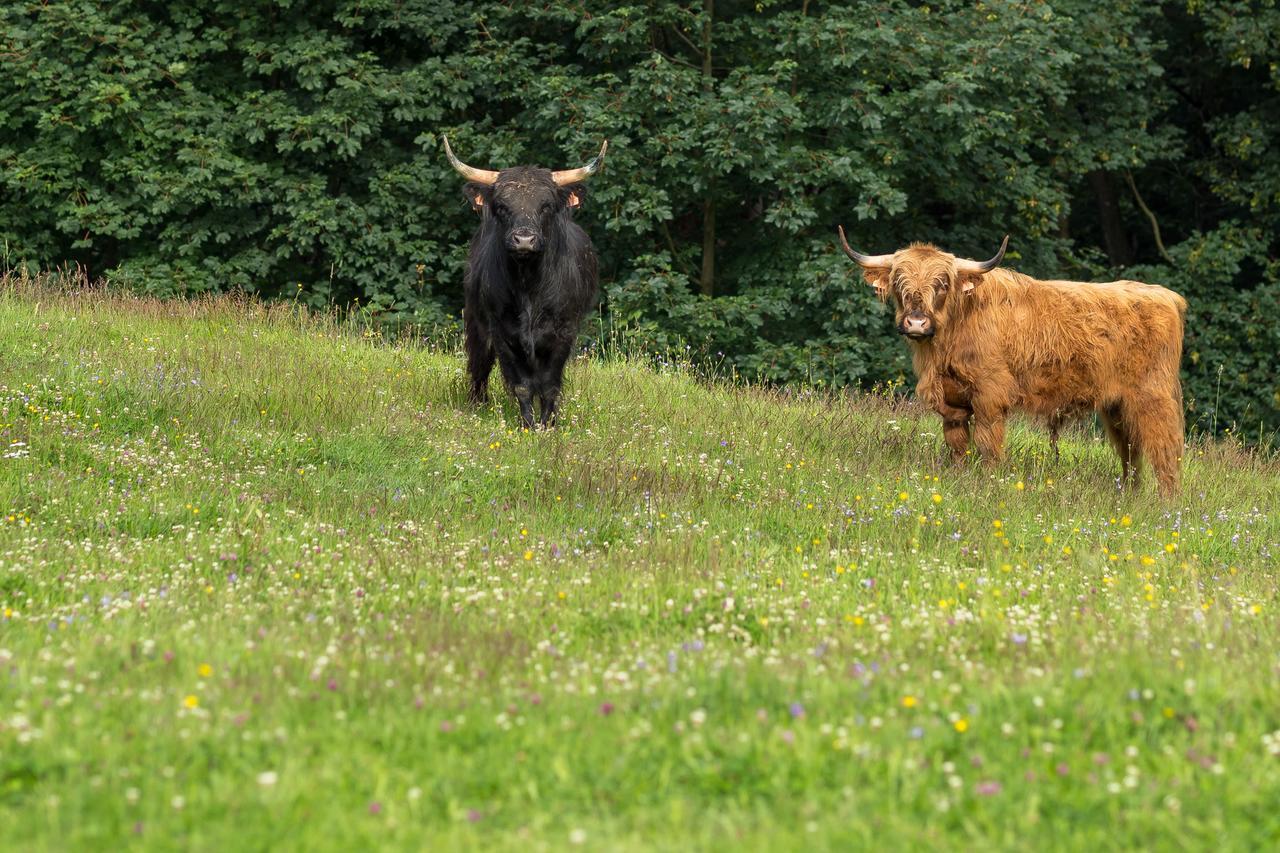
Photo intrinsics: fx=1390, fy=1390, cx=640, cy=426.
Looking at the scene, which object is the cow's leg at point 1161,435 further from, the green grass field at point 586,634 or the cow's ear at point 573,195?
the cow's ear at point 573,195

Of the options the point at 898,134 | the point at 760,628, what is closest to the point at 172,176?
the point at 898,134

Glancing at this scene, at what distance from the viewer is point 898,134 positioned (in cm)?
1772

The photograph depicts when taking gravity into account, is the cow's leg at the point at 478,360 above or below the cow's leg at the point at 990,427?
below

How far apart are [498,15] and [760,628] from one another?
14625mm

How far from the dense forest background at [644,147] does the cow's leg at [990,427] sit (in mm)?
6584

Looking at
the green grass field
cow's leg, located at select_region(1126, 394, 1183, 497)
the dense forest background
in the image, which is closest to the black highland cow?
the green grass field

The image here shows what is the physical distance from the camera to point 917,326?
30.4 ft

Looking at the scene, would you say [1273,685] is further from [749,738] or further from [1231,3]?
[1231,3]

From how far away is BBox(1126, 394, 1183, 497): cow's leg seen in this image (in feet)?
32.8

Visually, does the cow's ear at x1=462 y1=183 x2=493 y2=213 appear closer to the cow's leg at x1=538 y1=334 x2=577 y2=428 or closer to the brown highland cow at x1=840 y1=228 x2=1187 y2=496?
the cow's leg at x1=538 y1=334 x2=577 y2=428

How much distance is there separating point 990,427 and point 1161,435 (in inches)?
55.3

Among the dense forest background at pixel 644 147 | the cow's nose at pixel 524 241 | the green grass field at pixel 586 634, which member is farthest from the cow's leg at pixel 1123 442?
the dense forest background at pixel 644 147

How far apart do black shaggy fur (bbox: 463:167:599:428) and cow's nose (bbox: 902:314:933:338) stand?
263cm

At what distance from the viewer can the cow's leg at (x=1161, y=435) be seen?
999cm
